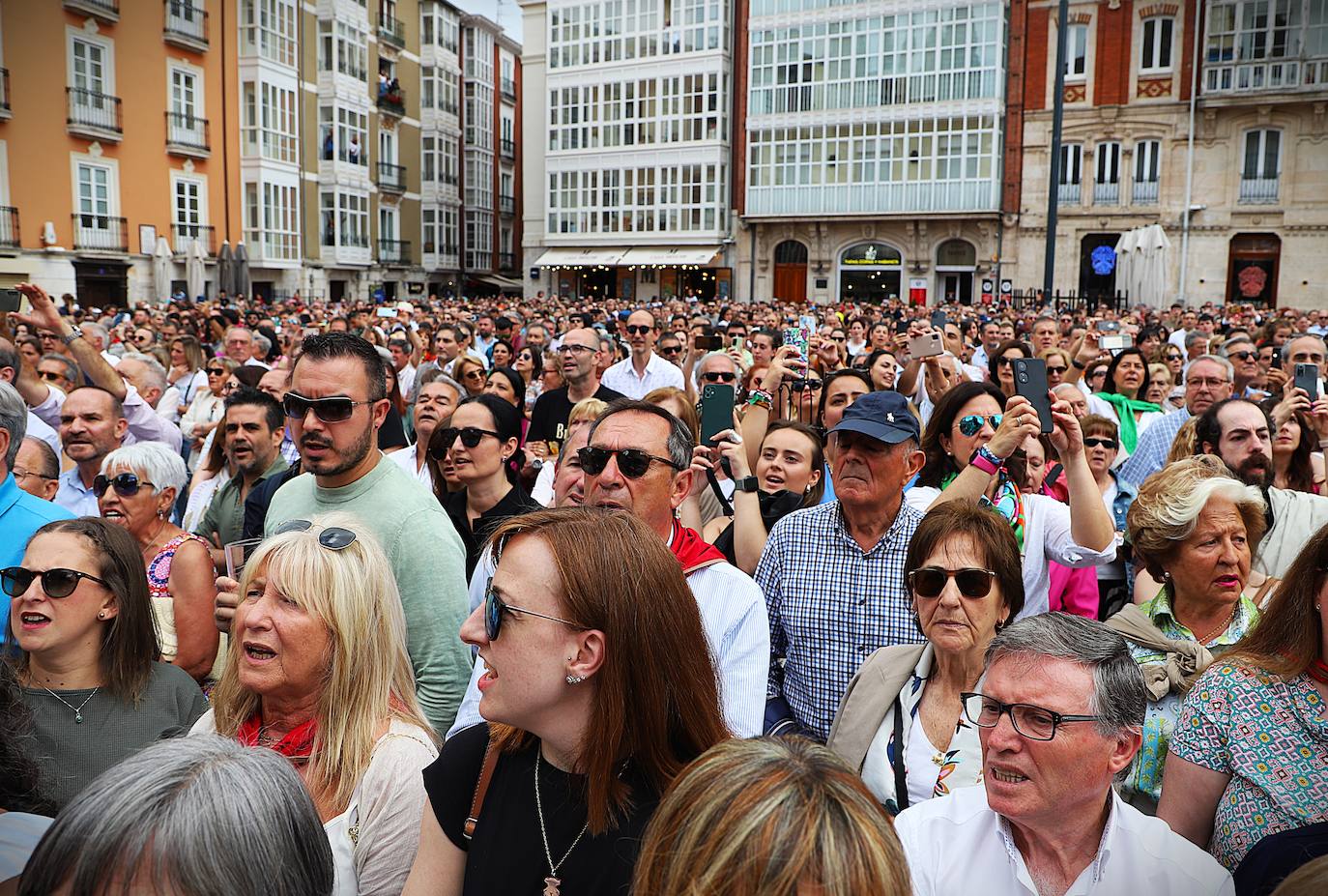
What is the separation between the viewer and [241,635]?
2590 mm

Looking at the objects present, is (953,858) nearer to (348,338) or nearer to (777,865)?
(777,865)

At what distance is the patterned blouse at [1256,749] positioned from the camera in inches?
91.1

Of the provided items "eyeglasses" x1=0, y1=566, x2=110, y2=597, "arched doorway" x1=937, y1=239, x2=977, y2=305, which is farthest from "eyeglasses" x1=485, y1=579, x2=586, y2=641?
"arched doorway" x1=937, y1=239, x2=977, y2=305

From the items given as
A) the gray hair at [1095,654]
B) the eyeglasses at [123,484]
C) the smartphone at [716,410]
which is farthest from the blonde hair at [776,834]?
the eyeglasses at [123,484]

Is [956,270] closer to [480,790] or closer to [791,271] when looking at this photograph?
[791,271]

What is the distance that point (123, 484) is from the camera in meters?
4.27

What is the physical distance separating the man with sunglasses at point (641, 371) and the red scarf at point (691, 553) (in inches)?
223

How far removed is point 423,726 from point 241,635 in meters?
0.51

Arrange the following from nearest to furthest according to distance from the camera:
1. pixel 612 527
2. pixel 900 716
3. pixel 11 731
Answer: pixel 612 527 < pixel 11 731 < pixel 900 716

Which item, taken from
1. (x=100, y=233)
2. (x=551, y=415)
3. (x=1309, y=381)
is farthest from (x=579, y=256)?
(x=1309, y=381)

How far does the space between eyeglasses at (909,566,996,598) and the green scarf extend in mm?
4974

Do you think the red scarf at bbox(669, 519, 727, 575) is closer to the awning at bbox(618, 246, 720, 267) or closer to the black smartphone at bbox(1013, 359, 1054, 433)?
the black smartphone at bbox(1013, 359, 1054, 433)

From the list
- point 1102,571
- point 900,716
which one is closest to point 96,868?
point 900,716

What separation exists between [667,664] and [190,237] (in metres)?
34.1
